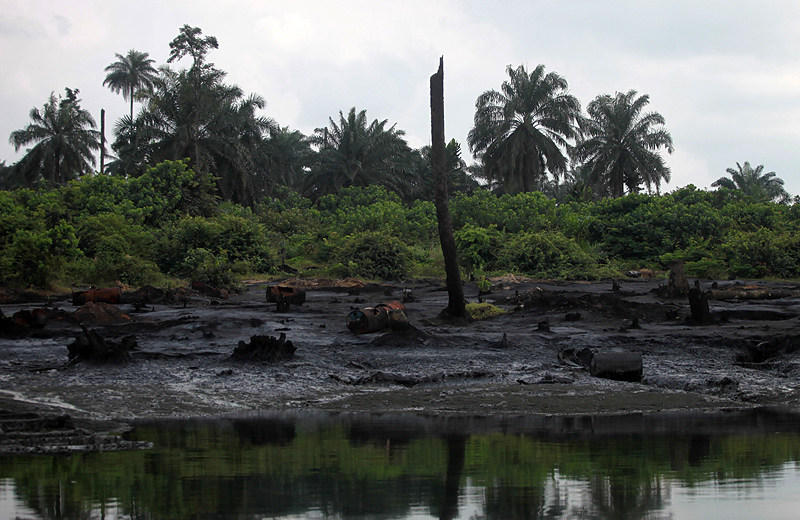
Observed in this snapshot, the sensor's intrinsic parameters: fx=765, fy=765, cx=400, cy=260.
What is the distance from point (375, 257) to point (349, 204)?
15.6m

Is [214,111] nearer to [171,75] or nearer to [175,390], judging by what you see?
[171,75]

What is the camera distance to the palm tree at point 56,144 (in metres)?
52.6

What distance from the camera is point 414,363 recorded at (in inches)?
325

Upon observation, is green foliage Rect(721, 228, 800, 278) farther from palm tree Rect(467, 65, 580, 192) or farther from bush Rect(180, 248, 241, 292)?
palm tree Rect(467, 65, 580, 192)

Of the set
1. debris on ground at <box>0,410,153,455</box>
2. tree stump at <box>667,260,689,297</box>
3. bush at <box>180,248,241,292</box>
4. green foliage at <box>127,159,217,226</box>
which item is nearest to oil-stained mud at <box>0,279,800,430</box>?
debris on ground at <box>0,410,153,455</box>

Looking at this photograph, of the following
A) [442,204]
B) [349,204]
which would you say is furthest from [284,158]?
[442,204]

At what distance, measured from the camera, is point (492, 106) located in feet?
149

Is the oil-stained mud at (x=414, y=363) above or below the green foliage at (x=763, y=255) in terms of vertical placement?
below

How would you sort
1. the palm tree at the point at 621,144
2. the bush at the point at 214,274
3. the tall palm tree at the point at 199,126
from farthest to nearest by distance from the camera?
the palm tree at the point at 621,144 < the tall palm tree at the point at 199,126 < the bush at the point at 214,274

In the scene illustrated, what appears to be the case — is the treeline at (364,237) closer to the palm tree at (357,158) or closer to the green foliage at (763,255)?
the green foliage at (763,255)

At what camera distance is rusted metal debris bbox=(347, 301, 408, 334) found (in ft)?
33.5

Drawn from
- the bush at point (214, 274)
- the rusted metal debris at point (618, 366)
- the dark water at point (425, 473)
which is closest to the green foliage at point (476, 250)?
the bush at point (214, 274)

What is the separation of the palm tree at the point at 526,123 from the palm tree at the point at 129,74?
29.7m

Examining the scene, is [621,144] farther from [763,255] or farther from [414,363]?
[414,363]
